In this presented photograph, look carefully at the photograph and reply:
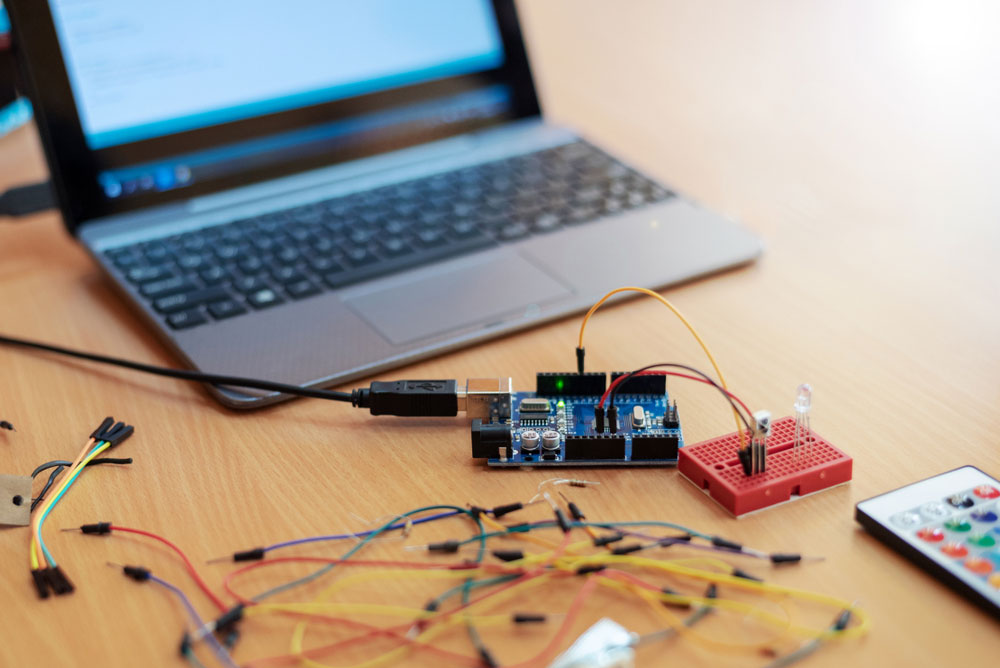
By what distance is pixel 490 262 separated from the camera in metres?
0.95

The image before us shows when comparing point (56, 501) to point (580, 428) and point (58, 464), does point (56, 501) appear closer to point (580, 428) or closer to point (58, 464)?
point (58, 464)

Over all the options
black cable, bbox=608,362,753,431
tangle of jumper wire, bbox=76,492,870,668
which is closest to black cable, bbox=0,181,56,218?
tangle of jumper wire, bbox=76,492,870,668

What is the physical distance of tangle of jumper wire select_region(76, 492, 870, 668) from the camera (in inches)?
22.0

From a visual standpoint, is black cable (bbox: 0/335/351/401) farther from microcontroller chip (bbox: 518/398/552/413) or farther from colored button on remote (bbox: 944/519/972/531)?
colored button on remote (bbox: 944/519/972/531)

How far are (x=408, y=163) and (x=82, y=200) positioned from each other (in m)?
0.36

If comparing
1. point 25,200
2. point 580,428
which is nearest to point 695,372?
point 580,428

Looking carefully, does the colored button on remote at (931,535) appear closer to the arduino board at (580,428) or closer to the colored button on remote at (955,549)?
the colored button on remote at (955,549)

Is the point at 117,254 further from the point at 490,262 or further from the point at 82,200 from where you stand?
the point at 490,262

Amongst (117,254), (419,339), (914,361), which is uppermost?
(117,254)

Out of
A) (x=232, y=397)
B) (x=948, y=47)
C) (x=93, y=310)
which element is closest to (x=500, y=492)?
(x=232, y=397)

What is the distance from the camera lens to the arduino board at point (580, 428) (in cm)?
70

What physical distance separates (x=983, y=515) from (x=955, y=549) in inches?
1.6

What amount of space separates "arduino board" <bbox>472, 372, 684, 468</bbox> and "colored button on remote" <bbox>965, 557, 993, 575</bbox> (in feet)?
0.68

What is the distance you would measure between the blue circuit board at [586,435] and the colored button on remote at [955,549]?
7.6 inches
